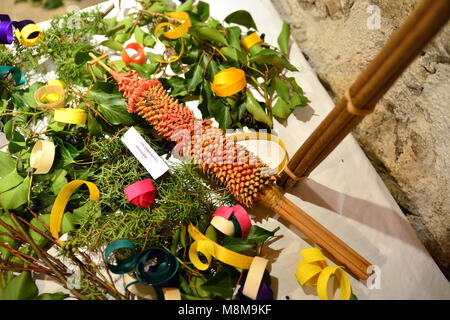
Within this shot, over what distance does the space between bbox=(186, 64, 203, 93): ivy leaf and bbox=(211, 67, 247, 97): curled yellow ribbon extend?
0.23 ft

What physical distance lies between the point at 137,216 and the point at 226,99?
0.38m

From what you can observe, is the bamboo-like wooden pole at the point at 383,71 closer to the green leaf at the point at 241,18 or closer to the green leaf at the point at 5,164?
the green leaf at the point at 241,18

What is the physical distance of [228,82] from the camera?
79 centimetres

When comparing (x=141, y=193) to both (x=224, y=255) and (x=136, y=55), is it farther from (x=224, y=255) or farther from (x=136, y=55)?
(x=136, y=55)

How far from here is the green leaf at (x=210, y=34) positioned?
2.81ft

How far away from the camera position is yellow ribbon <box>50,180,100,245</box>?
707 mm

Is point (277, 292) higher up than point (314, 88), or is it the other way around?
point (314, 88)

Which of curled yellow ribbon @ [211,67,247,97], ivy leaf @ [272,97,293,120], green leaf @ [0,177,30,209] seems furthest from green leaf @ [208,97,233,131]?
green leaf @ [0,177,30,209]

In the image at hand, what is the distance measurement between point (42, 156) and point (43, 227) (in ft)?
0.55

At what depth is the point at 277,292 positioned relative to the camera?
71cm

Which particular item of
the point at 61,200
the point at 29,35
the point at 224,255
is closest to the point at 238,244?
the point at 224,255
